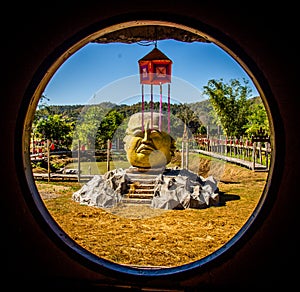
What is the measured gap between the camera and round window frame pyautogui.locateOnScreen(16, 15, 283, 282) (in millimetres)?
1565

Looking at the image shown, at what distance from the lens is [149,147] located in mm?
8508

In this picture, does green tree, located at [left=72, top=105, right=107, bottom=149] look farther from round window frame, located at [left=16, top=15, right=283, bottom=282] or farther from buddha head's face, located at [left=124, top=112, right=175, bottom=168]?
round window frame, located at [left=16, top=15, right=283, bottom=282]

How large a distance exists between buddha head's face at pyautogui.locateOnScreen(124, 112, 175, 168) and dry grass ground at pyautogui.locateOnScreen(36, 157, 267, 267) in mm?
1513

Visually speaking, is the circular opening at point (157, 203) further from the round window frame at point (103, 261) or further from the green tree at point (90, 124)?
the green tree at point (90, 124)

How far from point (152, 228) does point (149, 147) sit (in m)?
2.98

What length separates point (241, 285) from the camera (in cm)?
158

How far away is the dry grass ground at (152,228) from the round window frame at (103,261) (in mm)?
2664

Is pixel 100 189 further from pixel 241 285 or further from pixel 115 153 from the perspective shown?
pixel 241 285

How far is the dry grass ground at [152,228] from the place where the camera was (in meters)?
4.55

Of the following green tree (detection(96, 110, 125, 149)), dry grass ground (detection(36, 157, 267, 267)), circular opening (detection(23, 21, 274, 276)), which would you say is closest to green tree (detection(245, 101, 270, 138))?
circular opening (detection(23, 21, 274, 276))

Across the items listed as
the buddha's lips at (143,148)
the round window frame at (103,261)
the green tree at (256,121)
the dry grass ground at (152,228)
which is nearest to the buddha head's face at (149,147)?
the buddha's lips at (143,148)

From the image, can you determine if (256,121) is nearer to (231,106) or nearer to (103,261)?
(231,106)
